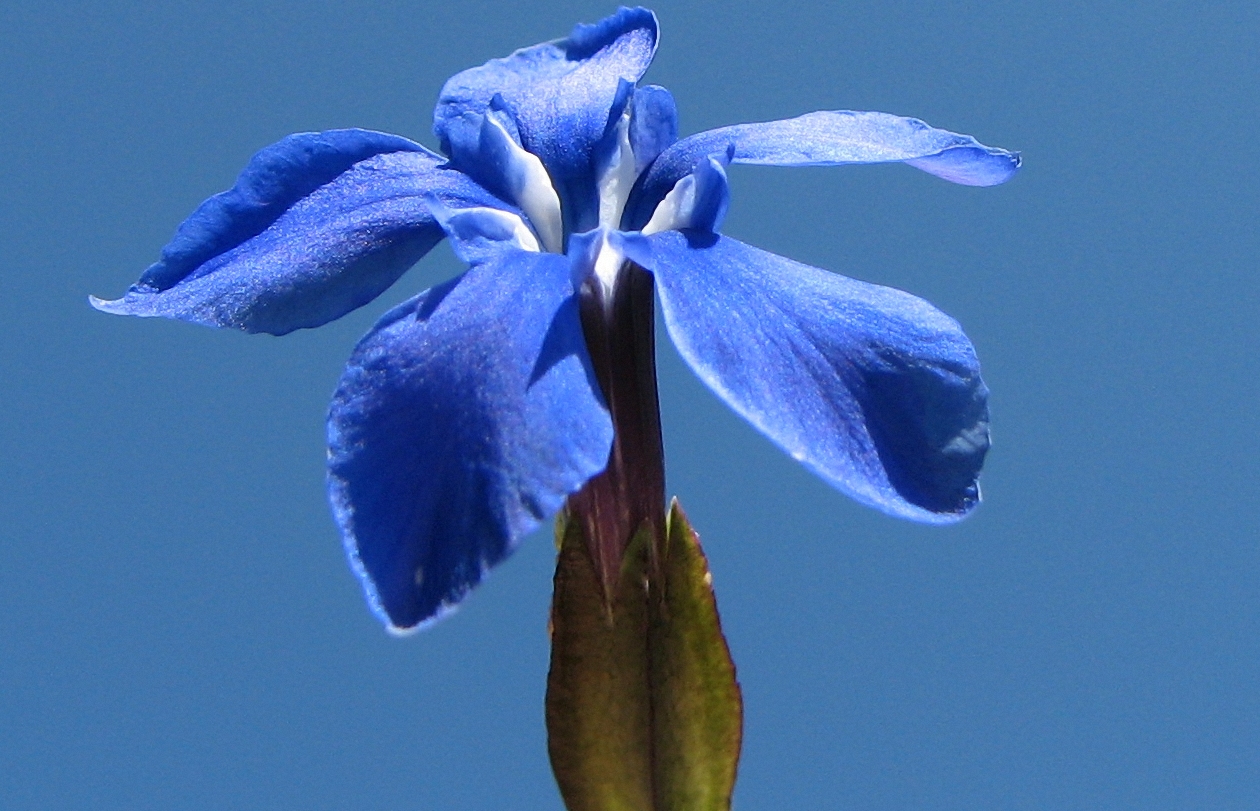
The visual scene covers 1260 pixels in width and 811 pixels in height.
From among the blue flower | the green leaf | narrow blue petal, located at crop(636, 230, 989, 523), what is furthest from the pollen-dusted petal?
the green leaf

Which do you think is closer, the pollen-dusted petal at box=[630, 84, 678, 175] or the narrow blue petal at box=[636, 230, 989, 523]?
the narrow blue petal at box=[636, 230, 989, 523]

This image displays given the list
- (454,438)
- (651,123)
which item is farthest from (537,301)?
(651,123)

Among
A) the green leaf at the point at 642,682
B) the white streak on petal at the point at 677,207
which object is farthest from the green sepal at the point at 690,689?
the white streak on petal at the point at 677,207

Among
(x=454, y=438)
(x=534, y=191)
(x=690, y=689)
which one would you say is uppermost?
(x=534, y=191)

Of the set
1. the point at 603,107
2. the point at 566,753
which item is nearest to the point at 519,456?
the point at 566,753

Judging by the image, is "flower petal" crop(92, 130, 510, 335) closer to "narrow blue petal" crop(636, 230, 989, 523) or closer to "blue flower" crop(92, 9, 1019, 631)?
"blue flower" crop(92, 9, 1019, 631)

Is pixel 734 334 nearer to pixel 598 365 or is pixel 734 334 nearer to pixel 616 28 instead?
pixel 598 365

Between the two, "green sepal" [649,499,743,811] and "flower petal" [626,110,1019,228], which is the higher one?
"flower petal" [626,110,1019,228]

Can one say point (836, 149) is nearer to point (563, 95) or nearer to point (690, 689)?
point (563, 95)
